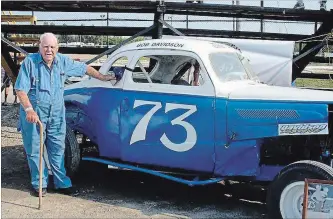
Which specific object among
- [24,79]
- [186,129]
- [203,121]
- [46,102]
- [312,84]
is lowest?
[186,129]

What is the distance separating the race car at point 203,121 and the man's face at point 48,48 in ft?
2.48

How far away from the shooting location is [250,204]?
20.4 ft

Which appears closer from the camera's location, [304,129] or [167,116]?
[304,129]

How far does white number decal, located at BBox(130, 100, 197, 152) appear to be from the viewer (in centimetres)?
576

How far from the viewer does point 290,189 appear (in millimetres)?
5074

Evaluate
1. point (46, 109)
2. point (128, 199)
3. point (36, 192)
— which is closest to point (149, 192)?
point (128, 199)

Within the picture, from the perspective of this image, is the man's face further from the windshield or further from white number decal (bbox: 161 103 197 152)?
the windshield

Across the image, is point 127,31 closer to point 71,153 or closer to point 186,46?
point 71,153

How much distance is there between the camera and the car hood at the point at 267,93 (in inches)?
209

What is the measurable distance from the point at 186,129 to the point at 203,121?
24 centimetres

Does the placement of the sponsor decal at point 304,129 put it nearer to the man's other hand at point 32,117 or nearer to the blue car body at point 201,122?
the blue car body at point 201,122

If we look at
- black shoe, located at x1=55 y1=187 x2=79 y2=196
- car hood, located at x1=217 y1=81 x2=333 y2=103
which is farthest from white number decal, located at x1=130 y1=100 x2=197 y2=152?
black shoe, located at x1=55 y1=187 x2=79 y2=196

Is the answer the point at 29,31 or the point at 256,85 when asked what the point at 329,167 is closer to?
the point at 256,85

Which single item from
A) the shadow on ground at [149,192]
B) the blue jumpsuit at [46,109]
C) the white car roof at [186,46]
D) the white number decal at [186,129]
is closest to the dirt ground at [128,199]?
the shadow on ground at [149,192]
